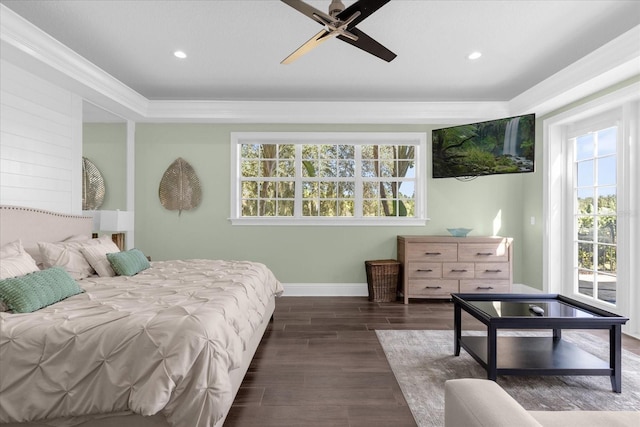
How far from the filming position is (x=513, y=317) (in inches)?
90.2

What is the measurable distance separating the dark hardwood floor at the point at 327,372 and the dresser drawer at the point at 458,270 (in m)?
0.55

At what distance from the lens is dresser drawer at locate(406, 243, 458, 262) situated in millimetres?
4730

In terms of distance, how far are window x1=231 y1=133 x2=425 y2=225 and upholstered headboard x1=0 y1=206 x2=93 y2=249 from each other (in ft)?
6.90

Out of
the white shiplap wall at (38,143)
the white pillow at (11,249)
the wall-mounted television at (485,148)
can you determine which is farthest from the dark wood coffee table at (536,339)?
the white shiplap wall at (38,143)

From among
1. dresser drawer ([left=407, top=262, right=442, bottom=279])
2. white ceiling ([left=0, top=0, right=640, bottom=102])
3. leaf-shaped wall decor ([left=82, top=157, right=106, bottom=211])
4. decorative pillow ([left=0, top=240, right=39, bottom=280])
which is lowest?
dresser drawer ([left=407, top=262, right=442, bottom=279])

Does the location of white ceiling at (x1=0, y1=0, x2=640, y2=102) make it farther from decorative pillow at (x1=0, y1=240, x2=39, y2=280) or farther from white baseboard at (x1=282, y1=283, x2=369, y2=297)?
white baseboard at (x1=282, y1=283, x2=369, y2=297)

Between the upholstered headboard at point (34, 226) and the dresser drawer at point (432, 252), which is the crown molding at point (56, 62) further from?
the dresser drawer at point (432, 252)

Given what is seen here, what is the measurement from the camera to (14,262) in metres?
2.48

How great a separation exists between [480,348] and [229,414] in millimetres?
1751

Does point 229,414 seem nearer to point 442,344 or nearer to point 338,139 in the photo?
point 442,344

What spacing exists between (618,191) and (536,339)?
1.94 metres

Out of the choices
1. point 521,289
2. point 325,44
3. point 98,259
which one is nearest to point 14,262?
point 98,259

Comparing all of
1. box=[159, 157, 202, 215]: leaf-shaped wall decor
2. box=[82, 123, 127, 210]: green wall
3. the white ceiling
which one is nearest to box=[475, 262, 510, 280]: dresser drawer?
the white ceiling

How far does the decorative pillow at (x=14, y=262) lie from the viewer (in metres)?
2.36
